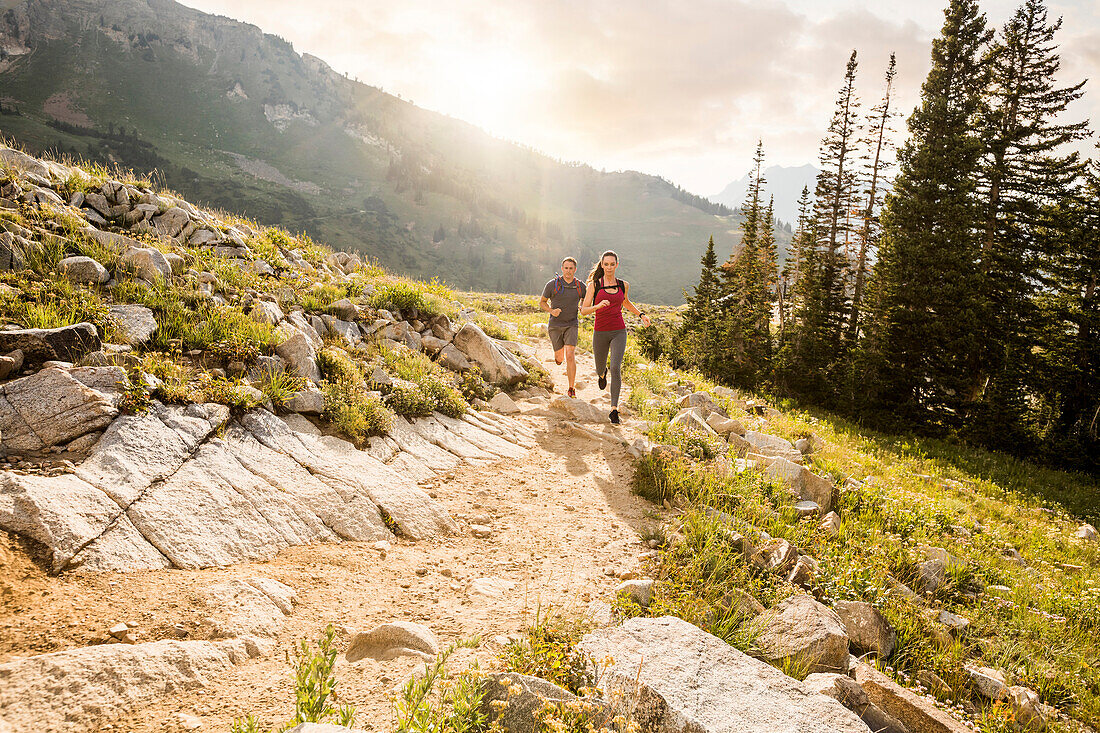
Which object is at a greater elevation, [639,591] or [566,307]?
[566,307]

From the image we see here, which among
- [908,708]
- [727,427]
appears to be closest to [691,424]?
[727,427]

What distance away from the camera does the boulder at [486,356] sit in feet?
37.8

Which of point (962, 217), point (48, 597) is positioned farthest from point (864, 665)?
point (962, 217)

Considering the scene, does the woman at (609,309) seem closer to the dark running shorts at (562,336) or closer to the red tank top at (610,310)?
the red tank top at (610,310)

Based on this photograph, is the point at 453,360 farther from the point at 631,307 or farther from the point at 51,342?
the point at 51,342

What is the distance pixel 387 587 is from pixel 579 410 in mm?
6635

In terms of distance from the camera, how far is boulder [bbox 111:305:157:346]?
6.05m

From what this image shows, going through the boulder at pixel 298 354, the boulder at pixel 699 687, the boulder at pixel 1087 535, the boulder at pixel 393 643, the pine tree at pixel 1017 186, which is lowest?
the boulder at pixel 1087 535

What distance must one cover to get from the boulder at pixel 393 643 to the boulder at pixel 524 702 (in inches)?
31.0

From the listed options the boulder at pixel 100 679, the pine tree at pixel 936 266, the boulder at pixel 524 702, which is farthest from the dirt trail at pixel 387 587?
the pine tree at pixel 936 266

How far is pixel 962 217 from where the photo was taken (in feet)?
76.1

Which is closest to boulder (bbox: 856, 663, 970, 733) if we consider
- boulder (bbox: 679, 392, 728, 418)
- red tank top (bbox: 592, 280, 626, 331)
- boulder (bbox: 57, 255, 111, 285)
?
red tank top (bbox: 592, 280, 626, 331)

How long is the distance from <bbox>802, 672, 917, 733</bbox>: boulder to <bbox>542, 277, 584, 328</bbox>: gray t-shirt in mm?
8802

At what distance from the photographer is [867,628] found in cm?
482
